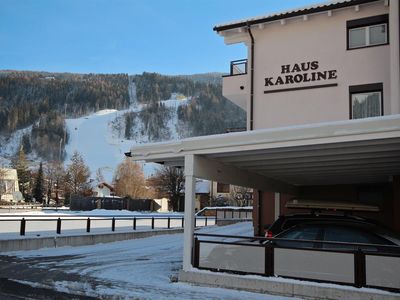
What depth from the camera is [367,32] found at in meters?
18.1

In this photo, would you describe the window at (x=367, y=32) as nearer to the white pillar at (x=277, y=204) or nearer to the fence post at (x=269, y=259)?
the white pillar at (x=277, y=204)

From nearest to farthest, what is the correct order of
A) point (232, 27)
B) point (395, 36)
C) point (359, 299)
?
point (359, 299) → point (395, 36) → point (232, 27)

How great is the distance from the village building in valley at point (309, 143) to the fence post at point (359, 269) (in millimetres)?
21

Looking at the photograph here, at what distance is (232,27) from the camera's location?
20375 mm

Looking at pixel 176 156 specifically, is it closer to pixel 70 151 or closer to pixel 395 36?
pixel 395 36

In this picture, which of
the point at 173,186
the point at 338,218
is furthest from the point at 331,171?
the point at 173,186

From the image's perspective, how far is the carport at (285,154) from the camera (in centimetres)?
847

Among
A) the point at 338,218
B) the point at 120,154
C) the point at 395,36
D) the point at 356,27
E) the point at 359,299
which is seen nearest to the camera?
the point at 359,299

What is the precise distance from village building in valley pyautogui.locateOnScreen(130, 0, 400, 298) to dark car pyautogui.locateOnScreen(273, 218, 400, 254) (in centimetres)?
16

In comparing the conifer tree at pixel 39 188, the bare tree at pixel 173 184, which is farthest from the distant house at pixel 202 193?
the conifer tree at pixel 39 188

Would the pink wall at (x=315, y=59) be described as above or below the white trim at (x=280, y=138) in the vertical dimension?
above

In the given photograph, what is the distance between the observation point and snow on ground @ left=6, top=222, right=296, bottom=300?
9.23 meters

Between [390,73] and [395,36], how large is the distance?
131 cm

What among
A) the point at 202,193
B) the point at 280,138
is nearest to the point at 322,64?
the point at 280,138
